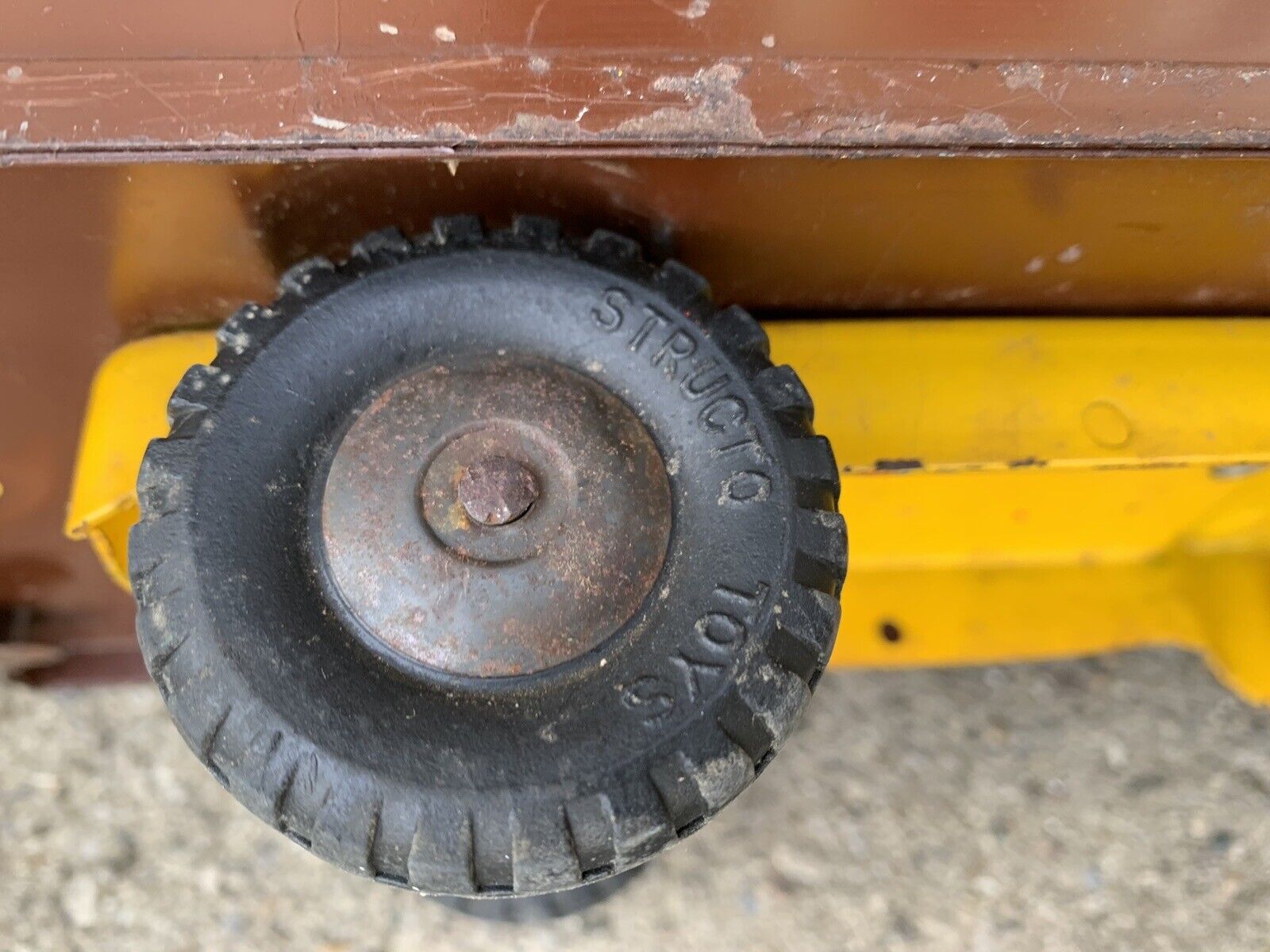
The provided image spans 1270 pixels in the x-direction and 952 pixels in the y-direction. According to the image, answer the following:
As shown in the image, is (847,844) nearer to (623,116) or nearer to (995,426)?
(995,426)

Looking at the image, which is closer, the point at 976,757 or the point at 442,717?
the point at 442,717

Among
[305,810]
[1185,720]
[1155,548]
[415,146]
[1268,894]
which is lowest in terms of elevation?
[1268,894]

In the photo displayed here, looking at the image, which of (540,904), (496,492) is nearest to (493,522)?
(496,492)

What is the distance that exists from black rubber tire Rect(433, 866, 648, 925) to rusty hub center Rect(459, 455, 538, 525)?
2.66ft

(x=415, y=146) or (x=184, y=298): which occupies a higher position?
(x=415, y=146)

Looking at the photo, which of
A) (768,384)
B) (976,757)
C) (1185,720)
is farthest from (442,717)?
(1185,720)

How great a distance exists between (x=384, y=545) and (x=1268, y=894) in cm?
161

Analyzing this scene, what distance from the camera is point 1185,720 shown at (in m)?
1.82

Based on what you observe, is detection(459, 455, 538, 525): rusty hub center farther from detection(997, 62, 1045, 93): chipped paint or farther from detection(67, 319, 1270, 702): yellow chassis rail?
detection(997, 62, 1045, 93): chipped paint

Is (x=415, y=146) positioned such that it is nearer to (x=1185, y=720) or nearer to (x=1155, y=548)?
(x=1155, y=548)

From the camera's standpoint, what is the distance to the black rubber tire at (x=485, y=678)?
945 millimetres

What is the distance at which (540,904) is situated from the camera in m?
1.59

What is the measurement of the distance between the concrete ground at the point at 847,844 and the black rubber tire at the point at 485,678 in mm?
790

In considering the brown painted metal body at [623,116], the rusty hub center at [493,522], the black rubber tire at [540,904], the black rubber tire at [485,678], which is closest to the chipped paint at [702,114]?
the brown painted metal body at [623,116]
